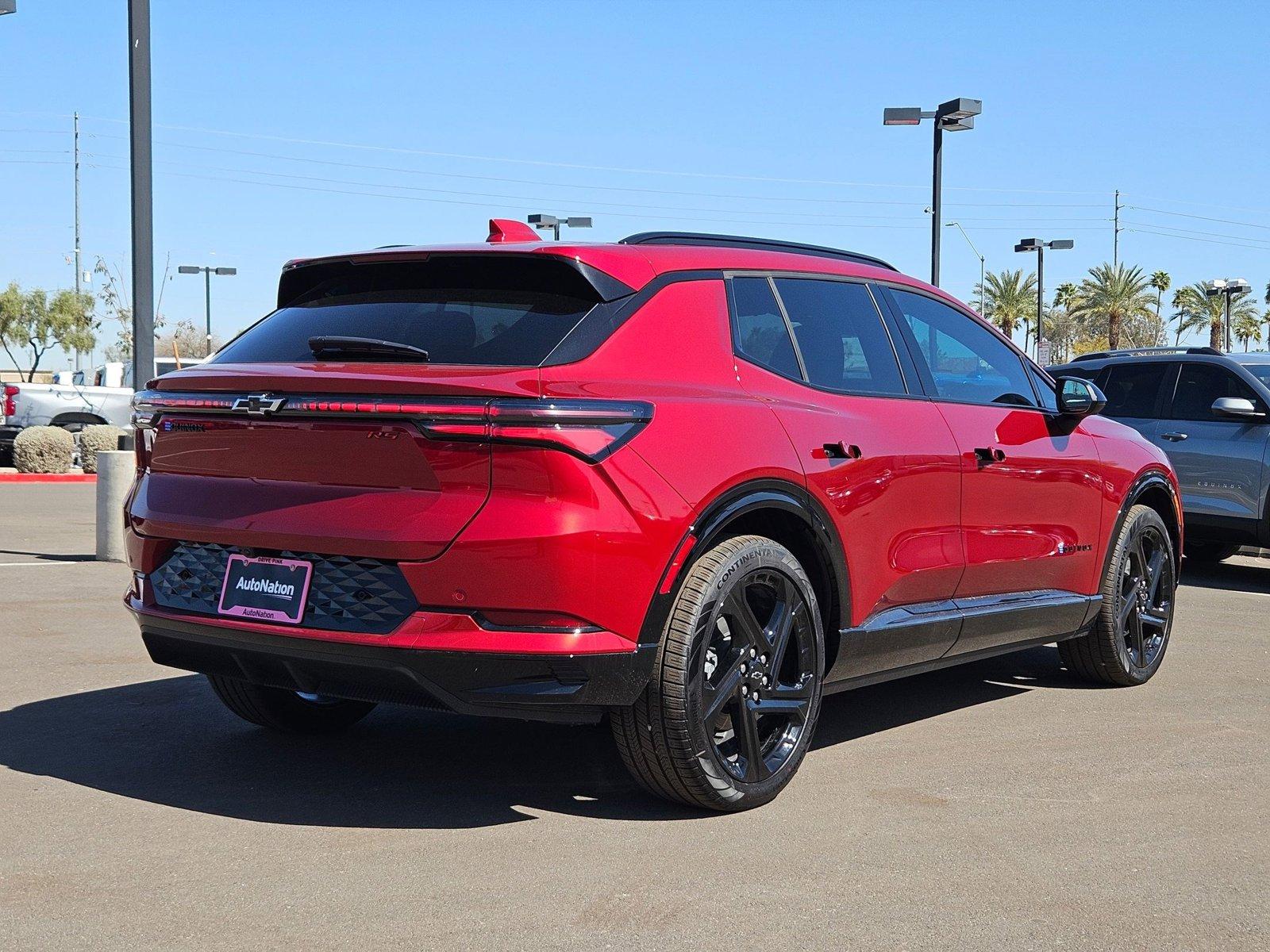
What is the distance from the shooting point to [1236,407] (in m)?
10.6

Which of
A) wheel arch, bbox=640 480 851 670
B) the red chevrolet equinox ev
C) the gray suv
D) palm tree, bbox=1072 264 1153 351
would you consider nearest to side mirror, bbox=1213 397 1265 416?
the gray suv

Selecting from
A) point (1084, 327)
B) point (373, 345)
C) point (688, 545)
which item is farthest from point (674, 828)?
point (1084, 327)

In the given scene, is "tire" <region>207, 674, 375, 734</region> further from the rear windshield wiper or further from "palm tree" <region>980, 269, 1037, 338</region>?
"palm tree" <region>980, 269, 1037, 338</region>

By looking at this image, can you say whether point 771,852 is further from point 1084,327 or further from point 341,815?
point 1084,327

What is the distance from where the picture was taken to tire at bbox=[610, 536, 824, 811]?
427cm

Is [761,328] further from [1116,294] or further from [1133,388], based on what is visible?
[1116,294]

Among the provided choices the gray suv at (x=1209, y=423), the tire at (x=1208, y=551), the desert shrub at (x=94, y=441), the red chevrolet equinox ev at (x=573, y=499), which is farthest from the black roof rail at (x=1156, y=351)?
the desert shrub at (x=94, y=441)

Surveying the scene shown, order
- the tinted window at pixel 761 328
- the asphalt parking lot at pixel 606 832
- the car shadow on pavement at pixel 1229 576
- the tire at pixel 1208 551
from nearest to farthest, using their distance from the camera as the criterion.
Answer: the asphalt parking lot at pixel 606 832 < the tinted window at pixel 761 328 < the car shadow on pavement at pixel 1229 576 < the tire at pixel 1208 551

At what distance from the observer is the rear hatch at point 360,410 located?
4.00m

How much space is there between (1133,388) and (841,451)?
24.9ft

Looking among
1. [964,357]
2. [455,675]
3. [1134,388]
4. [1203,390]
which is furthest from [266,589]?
[1134,388]

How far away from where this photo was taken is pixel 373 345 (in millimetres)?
4285

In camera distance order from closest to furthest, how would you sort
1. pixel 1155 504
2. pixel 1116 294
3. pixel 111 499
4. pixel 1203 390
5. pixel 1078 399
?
pixel 1078 399 → pixel 1155 504 → pixel 111 499 → pixel 1203 390 → pixel 1116 294

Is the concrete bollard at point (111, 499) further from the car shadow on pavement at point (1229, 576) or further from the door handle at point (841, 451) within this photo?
the car shadow on pavement at point (1229, 576)
